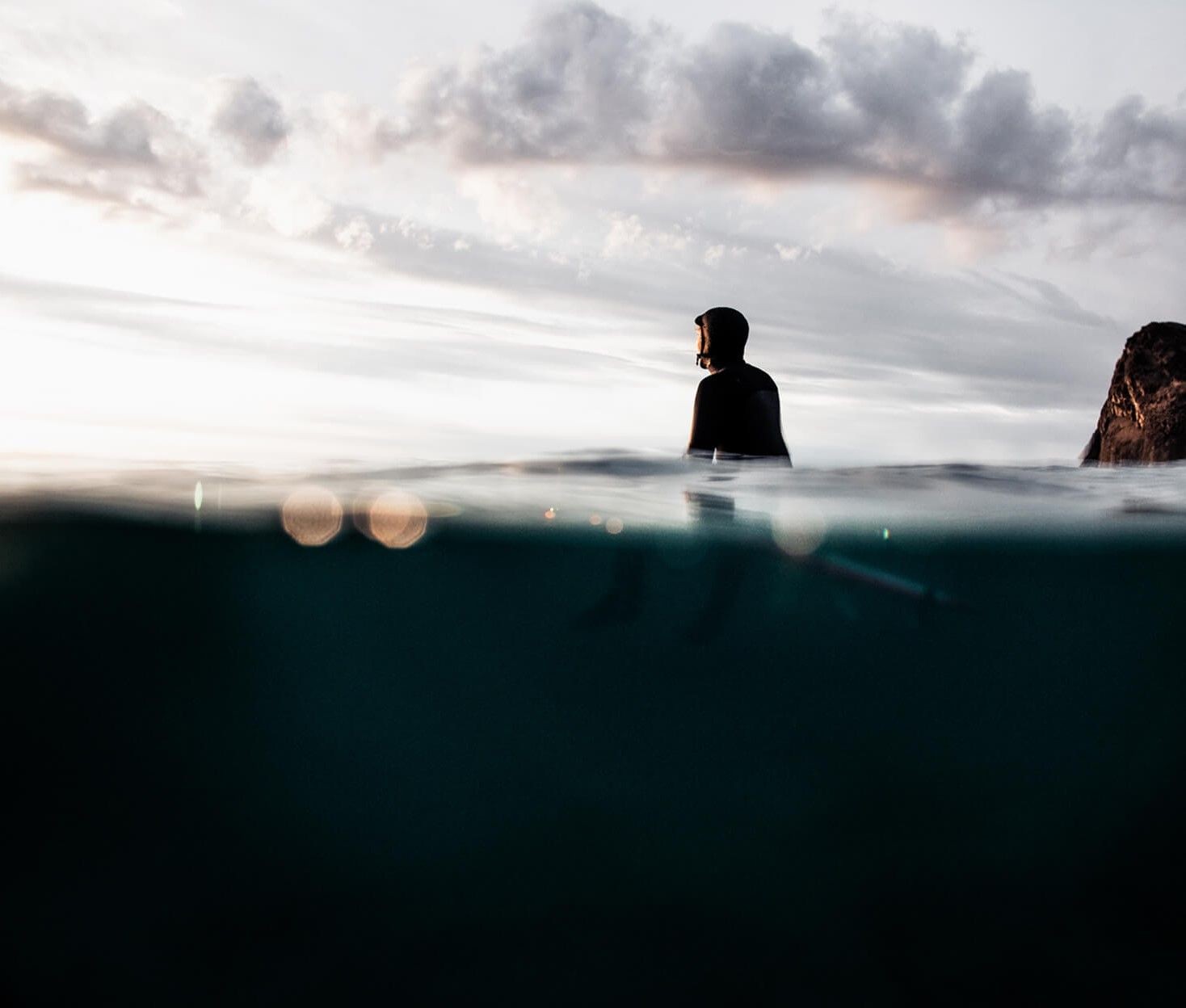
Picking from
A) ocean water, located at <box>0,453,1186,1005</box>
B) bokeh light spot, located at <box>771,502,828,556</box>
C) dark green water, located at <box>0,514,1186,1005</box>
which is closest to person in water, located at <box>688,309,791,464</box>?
ocean water, located at <box>0,453,1186,1005</box>

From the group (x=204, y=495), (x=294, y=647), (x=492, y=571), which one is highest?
(x=204, y=495)

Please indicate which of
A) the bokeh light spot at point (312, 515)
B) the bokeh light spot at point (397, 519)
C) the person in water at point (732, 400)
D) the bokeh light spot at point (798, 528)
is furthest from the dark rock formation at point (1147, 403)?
the bokeh light spot at point (312, 515)

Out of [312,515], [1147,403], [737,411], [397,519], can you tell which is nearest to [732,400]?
[737,411]

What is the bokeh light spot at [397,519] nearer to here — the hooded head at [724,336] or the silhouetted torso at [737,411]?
the silhouetted torso at [737,411]

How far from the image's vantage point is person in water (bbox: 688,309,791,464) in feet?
28.7

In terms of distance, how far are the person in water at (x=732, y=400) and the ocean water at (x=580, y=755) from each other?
1.05 m

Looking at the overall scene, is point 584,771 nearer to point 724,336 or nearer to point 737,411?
point 737,411

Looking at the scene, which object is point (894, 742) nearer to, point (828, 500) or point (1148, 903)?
point (1148, 903)

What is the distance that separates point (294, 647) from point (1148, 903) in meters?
15.3

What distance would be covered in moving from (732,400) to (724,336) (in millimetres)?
713

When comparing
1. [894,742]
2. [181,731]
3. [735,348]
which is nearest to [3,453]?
[181,731]

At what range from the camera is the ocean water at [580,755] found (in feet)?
31.7

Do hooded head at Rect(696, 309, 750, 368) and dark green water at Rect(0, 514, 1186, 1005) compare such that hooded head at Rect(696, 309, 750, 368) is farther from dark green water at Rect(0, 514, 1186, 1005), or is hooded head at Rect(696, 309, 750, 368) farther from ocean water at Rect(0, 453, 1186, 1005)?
dark green water at Rect(0, 514, 1186, 1005)

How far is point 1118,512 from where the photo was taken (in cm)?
1134
